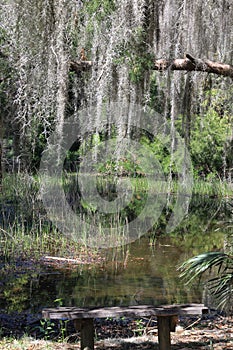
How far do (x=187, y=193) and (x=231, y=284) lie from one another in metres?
7.96

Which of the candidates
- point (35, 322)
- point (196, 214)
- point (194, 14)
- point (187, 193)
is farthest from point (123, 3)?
point (187, 193)

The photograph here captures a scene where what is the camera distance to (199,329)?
11.9ft

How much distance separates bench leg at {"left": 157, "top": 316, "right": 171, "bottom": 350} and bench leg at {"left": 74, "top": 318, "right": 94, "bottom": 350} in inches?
11.7

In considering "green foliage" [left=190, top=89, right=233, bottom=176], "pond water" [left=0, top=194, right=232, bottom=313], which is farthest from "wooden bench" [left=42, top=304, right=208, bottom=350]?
"green foliage" [left=190, top=89, right=233, bottom=176]

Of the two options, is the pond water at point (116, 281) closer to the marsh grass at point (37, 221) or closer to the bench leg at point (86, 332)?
the marsh grass at point (37, 221)

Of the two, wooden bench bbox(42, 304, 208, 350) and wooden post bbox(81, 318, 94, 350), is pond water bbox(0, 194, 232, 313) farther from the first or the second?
wooden post bbox(81, 318, 94, 350)

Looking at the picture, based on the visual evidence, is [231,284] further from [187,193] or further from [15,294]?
[187,193]

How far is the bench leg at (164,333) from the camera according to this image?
2.83 m

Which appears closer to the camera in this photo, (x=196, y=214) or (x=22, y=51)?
(x=22, y=51)

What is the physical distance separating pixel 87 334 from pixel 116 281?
78.0 inches

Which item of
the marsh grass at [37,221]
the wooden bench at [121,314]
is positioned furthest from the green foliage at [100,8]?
the wooden bench at [121,314]

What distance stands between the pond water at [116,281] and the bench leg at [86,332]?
3.30 ft

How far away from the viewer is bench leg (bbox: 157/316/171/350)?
2.83 m

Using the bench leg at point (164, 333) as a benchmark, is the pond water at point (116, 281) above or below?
below
